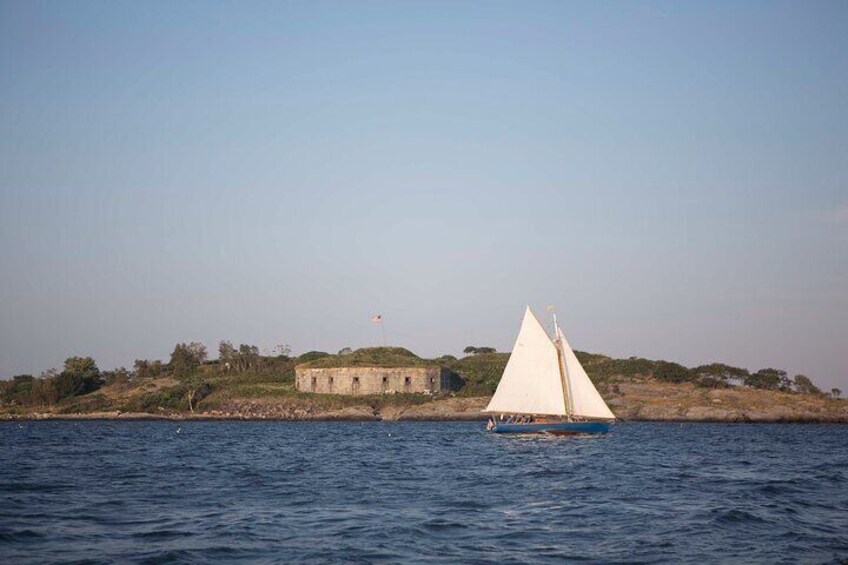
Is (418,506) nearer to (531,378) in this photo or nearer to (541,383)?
(531,378)

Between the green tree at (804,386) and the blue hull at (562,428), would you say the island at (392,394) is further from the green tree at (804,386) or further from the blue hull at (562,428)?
the blue hull at (562,428)

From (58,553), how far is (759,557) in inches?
684

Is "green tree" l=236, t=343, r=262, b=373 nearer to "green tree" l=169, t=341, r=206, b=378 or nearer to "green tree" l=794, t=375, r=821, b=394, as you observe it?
"green tree" l=169, t=341, r=206, b=378

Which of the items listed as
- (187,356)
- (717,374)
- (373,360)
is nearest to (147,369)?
(187,356)

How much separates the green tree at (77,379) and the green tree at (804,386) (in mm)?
112672

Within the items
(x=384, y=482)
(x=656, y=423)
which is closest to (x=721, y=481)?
(x=384, y=482)

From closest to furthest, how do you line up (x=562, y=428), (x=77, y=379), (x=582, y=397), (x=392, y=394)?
(x=562, y=428) → (x=582, y=397) → (x=392, y=394) → (x=77, y=379)

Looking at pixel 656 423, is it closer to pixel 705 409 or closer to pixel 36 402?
pixel 705 409

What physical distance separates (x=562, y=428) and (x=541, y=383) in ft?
13.4

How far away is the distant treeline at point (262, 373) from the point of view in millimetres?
125094

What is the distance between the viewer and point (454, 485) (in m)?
36.8

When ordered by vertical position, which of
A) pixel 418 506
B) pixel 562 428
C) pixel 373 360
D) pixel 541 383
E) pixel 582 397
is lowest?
pixel 418 506

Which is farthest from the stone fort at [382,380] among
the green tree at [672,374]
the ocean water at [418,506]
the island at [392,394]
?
the ocean water at [418,506]

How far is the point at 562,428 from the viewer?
237ft
